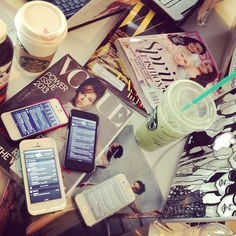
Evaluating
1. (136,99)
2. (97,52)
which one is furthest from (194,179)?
(97,52)

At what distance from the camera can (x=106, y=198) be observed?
72 cm

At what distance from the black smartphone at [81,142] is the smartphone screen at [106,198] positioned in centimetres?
4

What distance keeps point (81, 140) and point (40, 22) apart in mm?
199

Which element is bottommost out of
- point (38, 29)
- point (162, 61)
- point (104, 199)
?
point (104, 199)

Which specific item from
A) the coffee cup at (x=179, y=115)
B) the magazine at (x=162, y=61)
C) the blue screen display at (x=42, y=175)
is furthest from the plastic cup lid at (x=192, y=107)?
the blue screen display at (x=42, y=175)

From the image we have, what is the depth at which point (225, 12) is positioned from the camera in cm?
107

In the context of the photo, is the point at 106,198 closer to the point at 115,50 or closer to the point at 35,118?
the point at 35,118

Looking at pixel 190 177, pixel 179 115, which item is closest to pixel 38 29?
pixel 179 115

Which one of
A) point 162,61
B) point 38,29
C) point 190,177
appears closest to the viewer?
point 38,29

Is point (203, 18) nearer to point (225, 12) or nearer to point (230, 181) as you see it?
point (225, 12)

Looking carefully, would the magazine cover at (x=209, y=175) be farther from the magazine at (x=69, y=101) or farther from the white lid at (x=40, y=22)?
the white lid at (x=40, y=22)

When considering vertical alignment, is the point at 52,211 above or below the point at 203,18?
below

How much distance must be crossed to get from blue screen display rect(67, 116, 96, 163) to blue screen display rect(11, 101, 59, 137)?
3 centimetres

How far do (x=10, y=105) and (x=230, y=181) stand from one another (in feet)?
1.21
